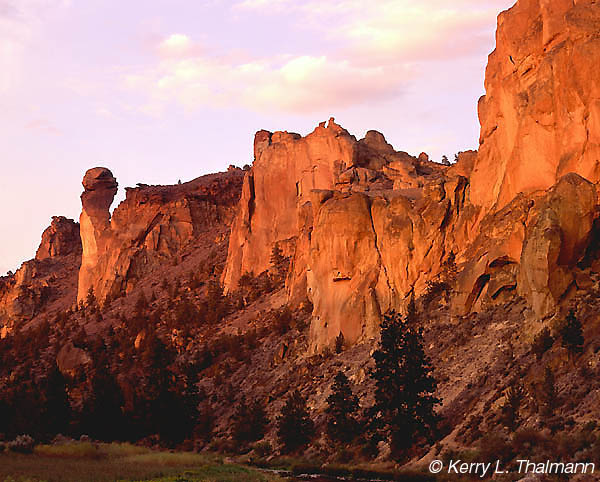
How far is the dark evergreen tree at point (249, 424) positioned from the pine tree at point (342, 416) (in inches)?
318

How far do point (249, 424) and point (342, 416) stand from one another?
40.0ft

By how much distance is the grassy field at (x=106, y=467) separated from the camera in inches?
1265

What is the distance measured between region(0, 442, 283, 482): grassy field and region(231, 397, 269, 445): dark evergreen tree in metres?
12.1

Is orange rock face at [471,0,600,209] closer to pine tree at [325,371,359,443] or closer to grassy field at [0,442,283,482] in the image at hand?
pine tree at [325,371,359,443]

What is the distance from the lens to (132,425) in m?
64.6

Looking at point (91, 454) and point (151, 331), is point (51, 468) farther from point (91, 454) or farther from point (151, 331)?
point (151, 331)

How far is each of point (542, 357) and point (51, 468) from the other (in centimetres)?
2197

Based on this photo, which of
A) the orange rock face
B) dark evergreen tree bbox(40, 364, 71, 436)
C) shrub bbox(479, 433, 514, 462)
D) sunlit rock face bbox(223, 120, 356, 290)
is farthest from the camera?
sunlit rock face bbox(223, 120, 356, 290)

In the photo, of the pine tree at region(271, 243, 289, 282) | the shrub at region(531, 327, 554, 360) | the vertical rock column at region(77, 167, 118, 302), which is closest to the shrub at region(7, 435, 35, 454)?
the shrub at region(531, 327, 554, 360)

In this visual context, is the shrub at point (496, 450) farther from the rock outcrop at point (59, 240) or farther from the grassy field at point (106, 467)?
the rock outcrop at point (59, 240)

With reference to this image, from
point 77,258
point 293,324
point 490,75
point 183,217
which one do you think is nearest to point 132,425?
point 293,324

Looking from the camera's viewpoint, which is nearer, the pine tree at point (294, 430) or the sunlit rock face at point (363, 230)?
the pine tree at point (294, 430)

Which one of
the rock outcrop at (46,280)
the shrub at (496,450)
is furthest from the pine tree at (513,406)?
the rock outcrop at (46,280)

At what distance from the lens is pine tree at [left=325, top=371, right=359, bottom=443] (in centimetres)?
4847
